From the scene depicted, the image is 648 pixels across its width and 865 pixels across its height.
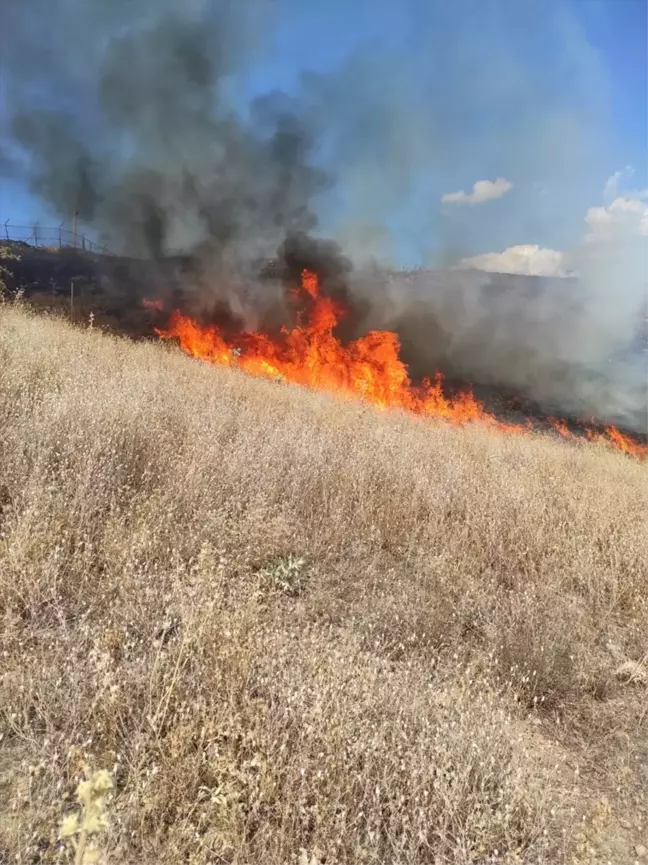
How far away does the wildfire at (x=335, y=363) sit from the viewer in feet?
38.5

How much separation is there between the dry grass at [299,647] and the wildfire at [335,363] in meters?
6.62

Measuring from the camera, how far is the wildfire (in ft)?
38.5

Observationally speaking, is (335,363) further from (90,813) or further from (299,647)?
(90,813)

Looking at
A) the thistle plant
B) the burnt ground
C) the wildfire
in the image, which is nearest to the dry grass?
the thistle plant

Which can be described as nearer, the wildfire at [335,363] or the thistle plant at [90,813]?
the thistle plant at [90,813]

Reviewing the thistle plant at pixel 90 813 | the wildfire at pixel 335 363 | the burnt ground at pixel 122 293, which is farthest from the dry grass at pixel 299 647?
the burnt ground at pixel 122 293

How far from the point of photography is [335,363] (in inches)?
494

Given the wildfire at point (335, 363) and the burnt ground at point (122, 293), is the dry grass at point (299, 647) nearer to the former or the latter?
the wildfire at point (335, 363)

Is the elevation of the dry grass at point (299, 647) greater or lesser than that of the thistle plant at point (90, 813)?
lesser

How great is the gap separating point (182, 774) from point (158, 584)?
1121 mm

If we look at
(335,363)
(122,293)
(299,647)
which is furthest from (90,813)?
(122,293)

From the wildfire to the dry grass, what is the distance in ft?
21.7

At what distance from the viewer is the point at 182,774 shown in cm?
164

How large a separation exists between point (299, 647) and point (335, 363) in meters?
10.6
